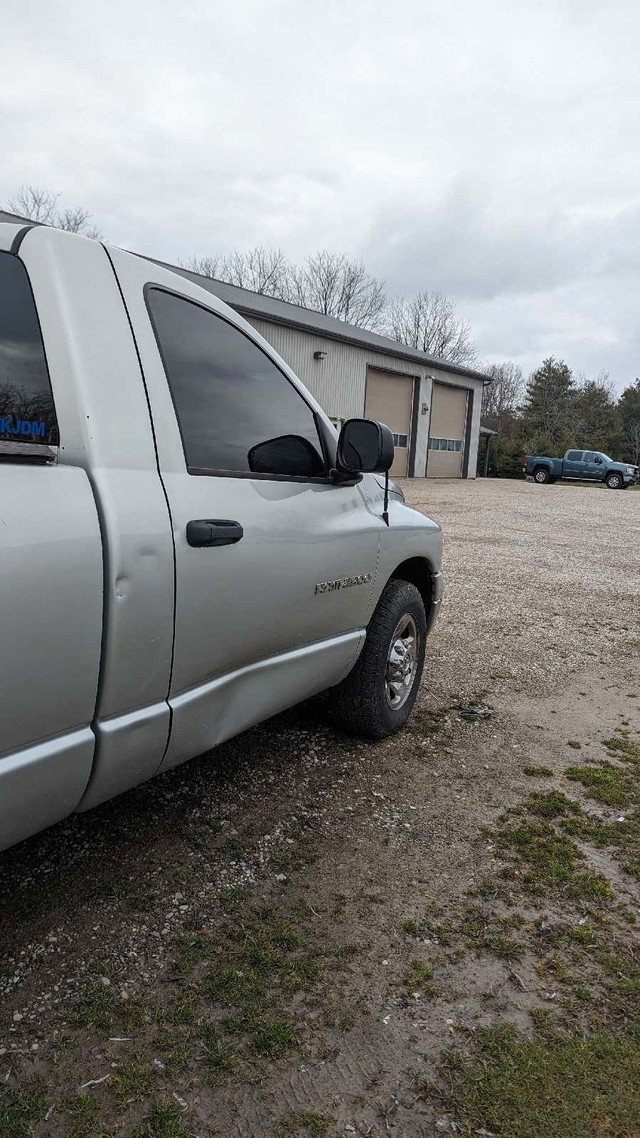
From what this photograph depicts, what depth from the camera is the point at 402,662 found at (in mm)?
3859

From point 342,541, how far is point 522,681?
2.49 m

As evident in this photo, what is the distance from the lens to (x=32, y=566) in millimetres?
1693

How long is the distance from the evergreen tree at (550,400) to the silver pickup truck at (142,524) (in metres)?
60.4

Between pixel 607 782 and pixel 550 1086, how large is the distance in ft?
6.13

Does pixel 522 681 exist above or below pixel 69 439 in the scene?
below

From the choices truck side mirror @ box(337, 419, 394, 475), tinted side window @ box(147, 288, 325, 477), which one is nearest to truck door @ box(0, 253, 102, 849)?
tinted side window @ box(147, 288, 325, 477)

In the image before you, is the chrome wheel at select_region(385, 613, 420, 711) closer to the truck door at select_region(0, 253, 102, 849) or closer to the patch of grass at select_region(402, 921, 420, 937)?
the patch of grass at select_region(402, 921, 420, 937)

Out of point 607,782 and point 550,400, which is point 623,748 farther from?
point 550,400

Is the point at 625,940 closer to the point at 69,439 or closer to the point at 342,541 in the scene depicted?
the point at 342,541

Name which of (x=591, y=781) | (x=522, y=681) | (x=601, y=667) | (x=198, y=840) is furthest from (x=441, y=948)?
(x=601, y=667)

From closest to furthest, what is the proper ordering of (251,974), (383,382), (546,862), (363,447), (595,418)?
(251,974), (546,862), (363,447), (383,382), (595,418)

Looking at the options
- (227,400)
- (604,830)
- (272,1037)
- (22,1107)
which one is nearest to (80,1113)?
(22,1107)

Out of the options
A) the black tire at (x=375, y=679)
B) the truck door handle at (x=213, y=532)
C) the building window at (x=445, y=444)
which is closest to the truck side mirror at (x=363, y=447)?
the truck door handle at (x=213, y=532)

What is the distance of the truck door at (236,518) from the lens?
2.23m
